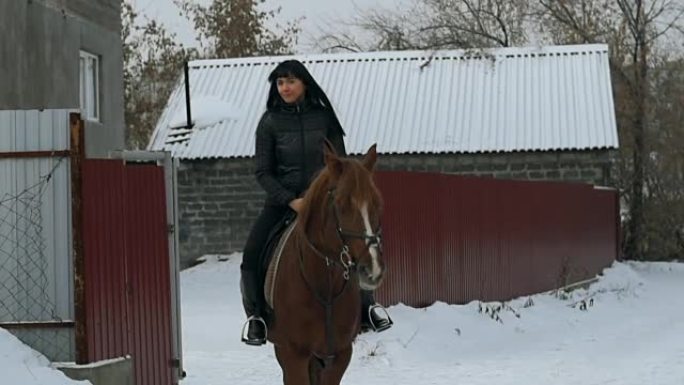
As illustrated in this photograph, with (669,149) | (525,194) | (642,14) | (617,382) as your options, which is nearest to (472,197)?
(525,194)

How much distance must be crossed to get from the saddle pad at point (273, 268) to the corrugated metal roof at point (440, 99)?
18280 mm

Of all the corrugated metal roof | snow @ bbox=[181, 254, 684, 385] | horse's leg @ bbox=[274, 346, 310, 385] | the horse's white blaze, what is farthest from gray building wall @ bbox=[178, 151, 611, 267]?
the horse's white blaze

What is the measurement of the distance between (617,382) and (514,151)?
14929 millimetres

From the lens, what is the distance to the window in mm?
19828

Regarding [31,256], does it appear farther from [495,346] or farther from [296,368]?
[495,346]

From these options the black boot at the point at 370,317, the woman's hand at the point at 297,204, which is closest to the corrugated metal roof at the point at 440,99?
the black boot at the point at 370,317

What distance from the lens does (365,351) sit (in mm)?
11586

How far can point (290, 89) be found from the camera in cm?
677

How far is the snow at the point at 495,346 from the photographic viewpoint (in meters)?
10.6

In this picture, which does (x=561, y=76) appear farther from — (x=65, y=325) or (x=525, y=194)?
(x=65, y=325)

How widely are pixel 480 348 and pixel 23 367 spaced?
6.73 m

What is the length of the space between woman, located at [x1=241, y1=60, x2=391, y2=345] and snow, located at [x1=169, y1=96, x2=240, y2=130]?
65.3ft

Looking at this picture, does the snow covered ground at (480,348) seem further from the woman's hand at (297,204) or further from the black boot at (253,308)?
the woman's hand at (297,204)

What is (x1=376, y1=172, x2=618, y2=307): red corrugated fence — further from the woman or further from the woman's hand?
the woman's hand
